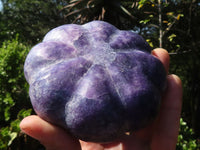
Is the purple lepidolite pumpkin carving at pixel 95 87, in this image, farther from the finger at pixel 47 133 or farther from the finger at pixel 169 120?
the finger at pixel 169 120

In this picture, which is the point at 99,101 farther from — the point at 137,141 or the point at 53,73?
the point at 137,141

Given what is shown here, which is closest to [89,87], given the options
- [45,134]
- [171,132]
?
[45,134]

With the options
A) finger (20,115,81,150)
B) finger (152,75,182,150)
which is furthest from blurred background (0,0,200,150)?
finger (20,115,81,150)

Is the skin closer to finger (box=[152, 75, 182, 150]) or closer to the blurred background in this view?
finger (box=[152, 75, 182, 150])

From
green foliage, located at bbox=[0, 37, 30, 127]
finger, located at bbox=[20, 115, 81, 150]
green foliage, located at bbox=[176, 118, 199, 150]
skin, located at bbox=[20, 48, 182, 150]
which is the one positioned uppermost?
finger, located at bbox=[20, 115, 81, 150]

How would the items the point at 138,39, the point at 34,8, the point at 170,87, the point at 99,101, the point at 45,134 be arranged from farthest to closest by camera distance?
the point at 34,8 → the point at 170,87 → the point at 138,39 → the point at 45,134 → the point at 99,101

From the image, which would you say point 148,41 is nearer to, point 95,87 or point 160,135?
point 160,135
